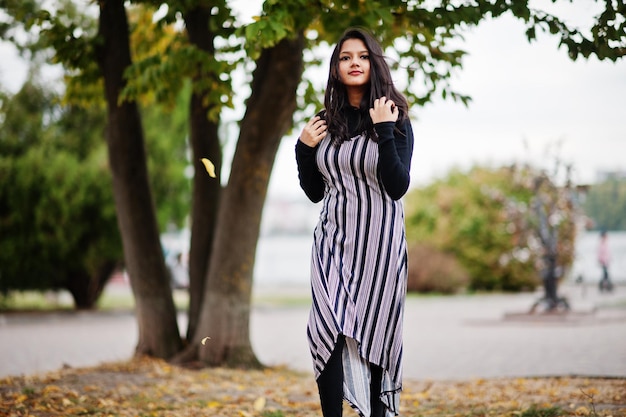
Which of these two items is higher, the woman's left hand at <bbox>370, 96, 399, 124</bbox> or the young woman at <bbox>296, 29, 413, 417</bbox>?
the woman's left hand at <bbox>370, 96, 399, 124</bbox>

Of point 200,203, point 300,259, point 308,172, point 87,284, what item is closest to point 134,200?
point 200,203

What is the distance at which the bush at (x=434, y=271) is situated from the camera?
92.3 ft

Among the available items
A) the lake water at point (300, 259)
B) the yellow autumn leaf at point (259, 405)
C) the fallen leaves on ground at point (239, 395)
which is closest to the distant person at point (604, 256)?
the lake water at point (300, 259)

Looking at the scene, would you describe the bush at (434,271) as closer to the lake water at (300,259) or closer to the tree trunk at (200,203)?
the lake water at (300,259)

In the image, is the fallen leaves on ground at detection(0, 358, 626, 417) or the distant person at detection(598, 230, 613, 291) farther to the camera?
the distant person at detection(598, 230, 613, 291)

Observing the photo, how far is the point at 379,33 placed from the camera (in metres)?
7.23

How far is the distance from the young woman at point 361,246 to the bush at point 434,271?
24288 mm

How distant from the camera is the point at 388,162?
361 cm

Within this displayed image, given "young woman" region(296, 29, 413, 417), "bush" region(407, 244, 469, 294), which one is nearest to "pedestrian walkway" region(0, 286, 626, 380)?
"young woman" region(296, 29, 413, 417)

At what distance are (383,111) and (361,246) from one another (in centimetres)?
61

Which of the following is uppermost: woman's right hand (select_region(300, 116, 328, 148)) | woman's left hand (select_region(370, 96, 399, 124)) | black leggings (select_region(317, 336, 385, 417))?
Result: woman's left hand (select_region(370, 96, 399, 124))

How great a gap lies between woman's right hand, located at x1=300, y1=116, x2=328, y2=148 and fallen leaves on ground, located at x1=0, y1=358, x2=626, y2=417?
2295mm

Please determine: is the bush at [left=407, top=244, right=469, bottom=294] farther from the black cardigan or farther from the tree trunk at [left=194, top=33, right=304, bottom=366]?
the black cardigan

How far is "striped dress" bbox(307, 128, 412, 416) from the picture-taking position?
3740 mm
